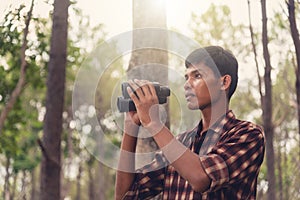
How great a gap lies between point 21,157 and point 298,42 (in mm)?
16422

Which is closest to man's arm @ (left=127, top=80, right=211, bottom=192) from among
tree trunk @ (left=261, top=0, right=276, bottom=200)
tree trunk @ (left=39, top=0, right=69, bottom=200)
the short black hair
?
the short black hair

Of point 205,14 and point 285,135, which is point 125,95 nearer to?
point 205,14

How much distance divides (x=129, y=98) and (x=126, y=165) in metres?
0.52

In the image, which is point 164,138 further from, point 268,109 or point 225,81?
point 268,109

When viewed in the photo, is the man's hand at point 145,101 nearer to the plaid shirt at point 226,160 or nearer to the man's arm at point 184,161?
the man's arm at point 184,161

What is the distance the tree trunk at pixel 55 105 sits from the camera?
634cm

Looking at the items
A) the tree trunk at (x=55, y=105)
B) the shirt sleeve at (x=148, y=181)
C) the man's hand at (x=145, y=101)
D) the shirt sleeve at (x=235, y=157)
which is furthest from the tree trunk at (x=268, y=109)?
the man's hand at (x=145, y=101)

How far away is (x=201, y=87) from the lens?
111 inches

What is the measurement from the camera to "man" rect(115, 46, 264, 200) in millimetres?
2641

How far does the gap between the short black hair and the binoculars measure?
0.21 meters

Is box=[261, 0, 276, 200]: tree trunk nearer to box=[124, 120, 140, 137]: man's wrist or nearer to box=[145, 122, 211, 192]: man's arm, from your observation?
box=[124, 120, 140, 137]: man's wrist

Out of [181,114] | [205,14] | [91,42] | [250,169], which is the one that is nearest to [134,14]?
[181,114]

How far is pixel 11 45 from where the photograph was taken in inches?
323

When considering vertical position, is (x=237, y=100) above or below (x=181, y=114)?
above
